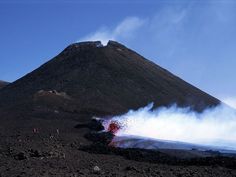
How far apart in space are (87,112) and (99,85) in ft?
44.1

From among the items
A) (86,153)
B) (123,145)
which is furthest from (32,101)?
(86,153)

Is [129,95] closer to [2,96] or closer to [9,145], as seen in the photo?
[2,96]

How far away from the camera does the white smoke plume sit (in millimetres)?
41309

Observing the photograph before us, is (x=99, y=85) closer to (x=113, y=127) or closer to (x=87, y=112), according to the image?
(x=87, y=112)

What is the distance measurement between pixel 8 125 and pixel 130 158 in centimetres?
1791

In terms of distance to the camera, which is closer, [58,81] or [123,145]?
[123,145]

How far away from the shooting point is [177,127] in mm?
46562

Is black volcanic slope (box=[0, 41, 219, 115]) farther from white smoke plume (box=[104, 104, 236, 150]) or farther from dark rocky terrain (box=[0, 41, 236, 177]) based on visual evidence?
white smoke plume (box=[104, 104, 236, 150])

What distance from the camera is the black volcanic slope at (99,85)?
55.4m

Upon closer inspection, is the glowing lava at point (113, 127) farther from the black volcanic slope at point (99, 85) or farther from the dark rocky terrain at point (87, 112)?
the black volcanic slope at point (99, 85)

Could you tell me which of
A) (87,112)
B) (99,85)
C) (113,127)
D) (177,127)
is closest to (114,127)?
(113,127)

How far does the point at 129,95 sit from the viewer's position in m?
63.0

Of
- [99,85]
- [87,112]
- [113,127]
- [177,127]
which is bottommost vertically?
[113,127]

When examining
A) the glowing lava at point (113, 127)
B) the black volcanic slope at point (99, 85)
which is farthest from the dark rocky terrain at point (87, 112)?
the glowing lava at point (113, 127)
